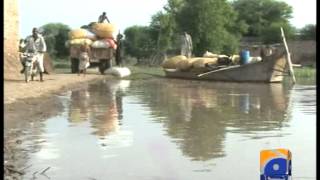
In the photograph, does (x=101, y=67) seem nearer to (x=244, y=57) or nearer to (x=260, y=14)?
(x=244, y=57)

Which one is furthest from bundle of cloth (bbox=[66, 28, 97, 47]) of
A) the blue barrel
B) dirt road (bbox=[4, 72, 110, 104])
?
dirt road (bbox=[4, 72, 110, 104])

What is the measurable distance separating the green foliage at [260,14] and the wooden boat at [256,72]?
41.8ft

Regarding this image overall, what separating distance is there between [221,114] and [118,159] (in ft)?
14.0

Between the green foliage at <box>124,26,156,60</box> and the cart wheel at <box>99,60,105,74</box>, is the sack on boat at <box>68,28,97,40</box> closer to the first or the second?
the cart wheel at <box>99,60,105,74</box>

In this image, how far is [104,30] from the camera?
2117 centimetres

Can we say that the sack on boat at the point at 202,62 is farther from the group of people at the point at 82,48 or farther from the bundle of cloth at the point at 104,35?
the bundle of cloth at the point at 104,35

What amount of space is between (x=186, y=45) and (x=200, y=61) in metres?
1.02

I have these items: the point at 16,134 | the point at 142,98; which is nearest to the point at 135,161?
the point at 16,134

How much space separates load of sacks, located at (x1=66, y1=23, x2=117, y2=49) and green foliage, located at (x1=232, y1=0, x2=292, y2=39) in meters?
13.7

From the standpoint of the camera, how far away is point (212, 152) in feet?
20.1

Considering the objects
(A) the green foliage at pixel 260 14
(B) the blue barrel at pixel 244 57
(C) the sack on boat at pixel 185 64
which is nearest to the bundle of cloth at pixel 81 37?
(C) the sack on boat at pixel 185 64

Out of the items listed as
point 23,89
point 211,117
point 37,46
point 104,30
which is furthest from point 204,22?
point 211,117

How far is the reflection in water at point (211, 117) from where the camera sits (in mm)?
6641

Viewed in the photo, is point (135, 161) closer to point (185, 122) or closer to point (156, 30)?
point (185, 122)
